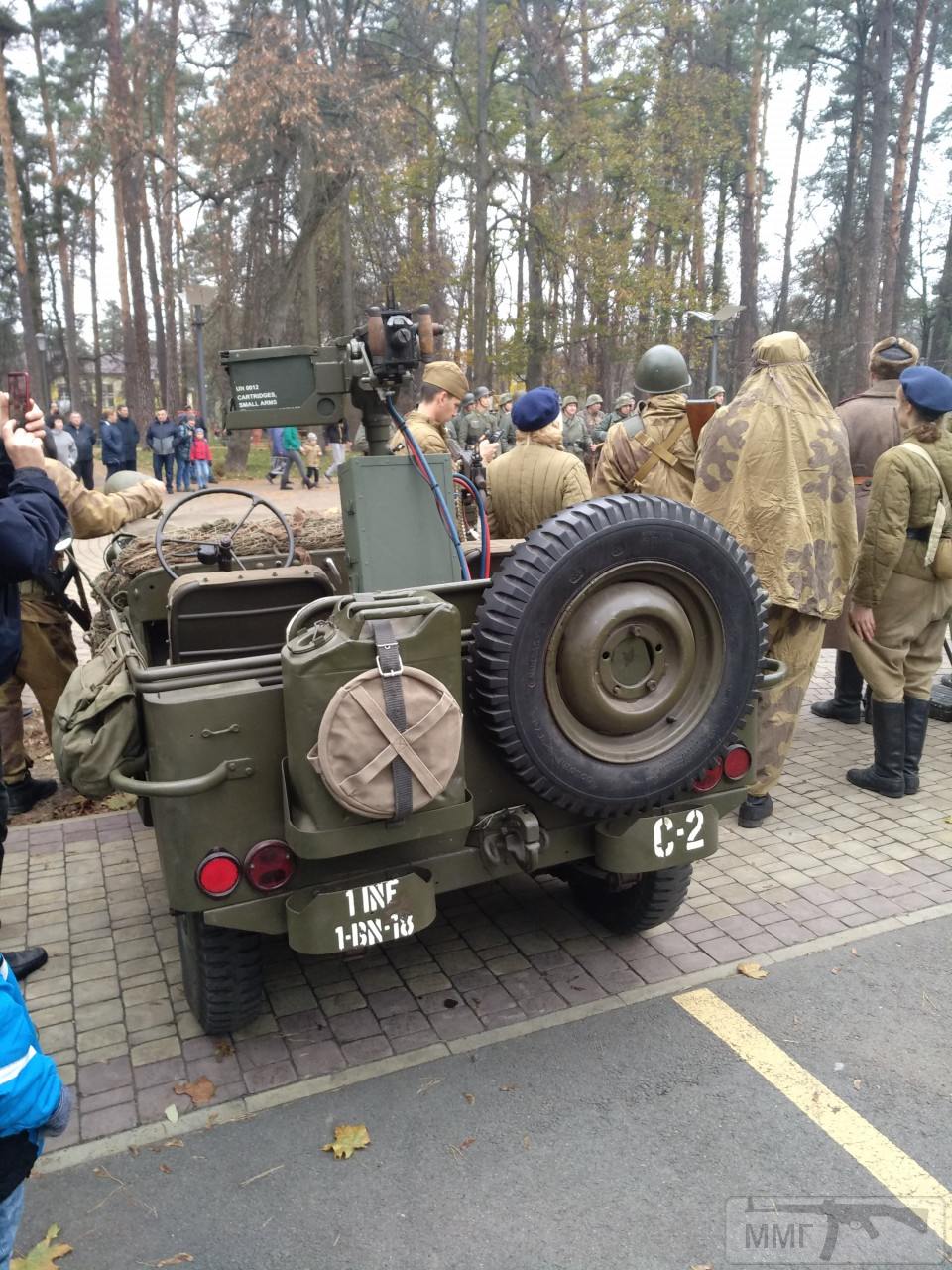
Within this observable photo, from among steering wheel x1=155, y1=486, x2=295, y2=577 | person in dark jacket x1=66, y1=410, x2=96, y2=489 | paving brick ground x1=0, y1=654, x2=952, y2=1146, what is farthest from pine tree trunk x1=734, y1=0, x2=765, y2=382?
steering wheel x1=155, y1=486, x2=295, y2=577

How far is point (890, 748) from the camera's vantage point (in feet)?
18.2

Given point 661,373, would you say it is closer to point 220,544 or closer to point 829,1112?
point 220,544

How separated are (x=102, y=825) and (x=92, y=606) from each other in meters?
2.85

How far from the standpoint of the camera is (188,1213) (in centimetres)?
269

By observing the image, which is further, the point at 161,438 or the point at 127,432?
the point at 161,438

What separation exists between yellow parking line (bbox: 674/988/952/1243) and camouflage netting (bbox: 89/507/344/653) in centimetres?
259

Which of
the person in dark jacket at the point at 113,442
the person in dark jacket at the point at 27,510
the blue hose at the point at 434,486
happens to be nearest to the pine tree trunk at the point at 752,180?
the person in dark jacket at the point at 113,442

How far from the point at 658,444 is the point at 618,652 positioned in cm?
305

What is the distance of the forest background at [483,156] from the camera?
22.5m

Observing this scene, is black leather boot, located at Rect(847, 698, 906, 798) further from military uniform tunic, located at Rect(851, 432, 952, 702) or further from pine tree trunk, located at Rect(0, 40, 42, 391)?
pine tree trunk, located at Rect(0, 40, 42, 391)

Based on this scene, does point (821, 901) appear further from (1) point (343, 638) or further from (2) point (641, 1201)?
(1) point (343, 638)

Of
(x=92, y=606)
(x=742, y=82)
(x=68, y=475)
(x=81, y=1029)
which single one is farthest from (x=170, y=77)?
(x=81, y=1029)

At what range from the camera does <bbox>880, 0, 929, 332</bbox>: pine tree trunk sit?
2672 cm

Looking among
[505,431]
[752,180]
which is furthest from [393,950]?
[752,180]
